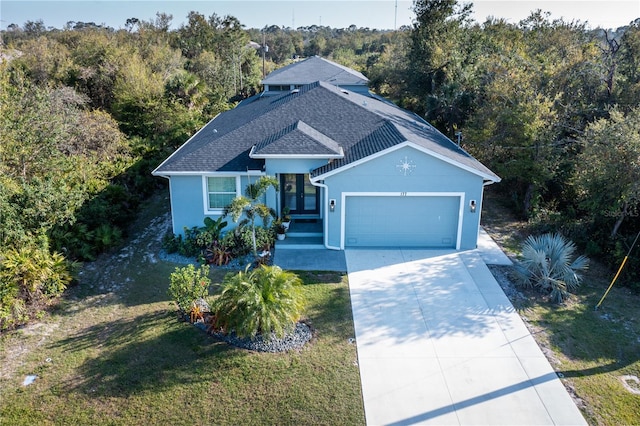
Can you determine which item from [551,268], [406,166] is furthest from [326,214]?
[551,268]

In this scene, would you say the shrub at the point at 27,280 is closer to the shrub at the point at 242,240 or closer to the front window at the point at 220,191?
the shrub at the point at 242,240

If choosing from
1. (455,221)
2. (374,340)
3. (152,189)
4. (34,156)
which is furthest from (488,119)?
(34,156)

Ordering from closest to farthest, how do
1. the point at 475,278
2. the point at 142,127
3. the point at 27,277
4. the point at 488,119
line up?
the point at 27,277
the point at 475,278
the point at 488,119
the point at 142,127

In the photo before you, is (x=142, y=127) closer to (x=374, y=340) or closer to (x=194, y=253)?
(x=194, y=253)

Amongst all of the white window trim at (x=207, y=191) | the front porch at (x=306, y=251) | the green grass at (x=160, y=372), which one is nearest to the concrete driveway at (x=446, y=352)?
the green grass at (x=160, y=372)

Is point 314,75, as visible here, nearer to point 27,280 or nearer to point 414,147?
point 414,147
